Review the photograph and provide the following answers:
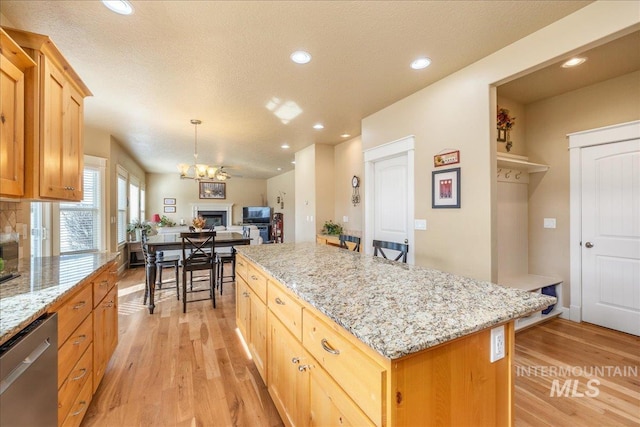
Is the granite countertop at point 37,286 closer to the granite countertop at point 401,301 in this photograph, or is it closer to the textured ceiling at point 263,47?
the granite countertop at point 401,301

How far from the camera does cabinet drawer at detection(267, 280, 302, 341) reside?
53.2 inches

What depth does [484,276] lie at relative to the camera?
2.52m

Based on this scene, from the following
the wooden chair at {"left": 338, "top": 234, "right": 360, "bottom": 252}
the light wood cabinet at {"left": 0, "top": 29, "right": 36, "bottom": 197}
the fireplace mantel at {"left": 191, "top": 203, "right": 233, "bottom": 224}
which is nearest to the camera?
the light wood cabinet at {"left": 0, "top": 29, "right": 36, "bottom": 197}

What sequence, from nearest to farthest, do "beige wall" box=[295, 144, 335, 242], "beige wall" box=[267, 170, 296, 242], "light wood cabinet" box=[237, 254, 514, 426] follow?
1. "light wood cabinet" box=[237, 254, 514, 426]
2. "beige wall" box=[295, 144, 335, 242]
3. "beige wall" box=[267, 170, 296, 242]

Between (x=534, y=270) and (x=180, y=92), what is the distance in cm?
472

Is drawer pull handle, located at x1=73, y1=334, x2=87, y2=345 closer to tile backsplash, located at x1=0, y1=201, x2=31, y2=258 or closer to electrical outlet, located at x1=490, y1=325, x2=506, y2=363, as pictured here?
tile backsplash, located at x1=0, y1=201, x2=31, y2=258

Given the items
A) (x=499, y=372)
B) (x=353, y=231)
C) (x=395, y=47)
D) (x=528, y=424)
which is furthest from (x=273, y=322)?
(x=353, y=231)

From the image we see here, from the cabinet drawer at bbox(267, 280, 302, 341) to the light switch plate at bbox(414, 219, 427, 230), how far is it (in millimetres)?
2005

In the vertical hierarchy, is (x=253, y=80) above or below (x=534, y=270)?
above

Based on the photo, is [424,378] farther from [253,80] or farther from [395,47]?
[253,80]

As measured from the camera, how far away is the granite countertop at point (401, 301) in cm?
85

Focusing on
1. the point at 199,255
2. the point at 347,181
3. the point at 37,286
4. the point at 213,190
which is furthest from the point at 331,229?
the point at 213,190

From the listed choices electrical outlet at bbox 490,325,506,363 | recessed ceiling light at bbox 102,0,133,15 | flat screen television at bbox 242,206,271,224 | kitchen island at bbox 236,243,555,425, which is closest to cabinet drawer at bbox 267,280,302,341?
kitchen island at bbox 236,243,555,425

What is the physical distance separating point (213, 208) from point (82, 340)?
8728 mm
